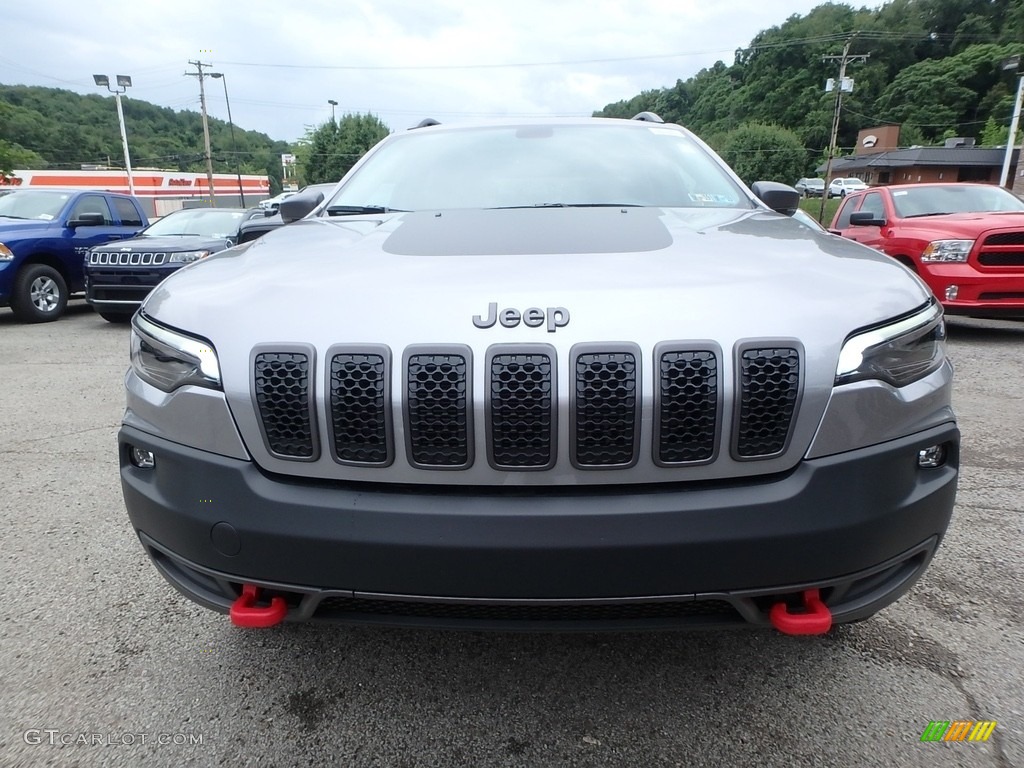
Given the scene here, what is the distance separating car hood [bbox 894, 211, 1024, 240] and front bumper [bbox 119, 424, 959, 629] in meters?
6.38

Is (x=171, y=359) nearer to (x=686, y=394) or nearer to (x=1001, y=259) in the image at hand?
(x=686, y=394)

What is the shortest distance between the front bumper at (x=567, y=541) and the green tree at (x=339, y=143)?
61.3 m

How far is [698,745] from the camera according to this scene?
1.60 m

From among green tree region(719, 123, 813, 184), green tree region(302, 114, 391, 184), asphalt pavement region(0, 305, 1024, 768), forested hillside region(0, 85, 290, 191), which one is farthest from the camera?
green tree region(719, 123, 813, 184)

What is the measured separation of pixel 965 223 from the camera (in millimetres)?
6582

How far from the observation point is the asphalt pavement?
160 cm

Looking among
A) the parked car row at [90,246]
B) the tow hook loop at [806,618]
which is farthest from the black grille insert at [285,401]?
the parked car row at [90,246]

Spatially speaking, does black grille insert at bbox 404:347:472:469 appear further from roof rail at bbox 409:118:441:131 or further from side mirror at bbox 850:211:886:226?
side mirror at bbox 850:211:886:226

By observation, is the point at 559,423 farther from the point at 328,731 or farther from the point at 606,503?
the point at 328,731

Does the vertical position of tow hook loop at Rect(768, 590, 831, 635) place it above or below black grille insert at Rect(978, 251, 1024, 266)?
below

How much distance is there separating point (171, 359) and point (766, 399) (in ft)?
4.23

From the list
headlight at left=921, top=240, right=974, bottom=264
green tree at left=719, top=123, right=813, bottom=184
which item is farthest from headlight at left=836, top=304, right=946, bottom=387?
green tree at left=719, top=123, right=813, bottom=184

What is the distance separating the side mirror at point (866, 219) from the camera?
295 inches

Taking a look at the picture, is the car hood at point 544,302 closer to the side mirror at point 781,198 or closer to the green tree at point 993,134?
the side mirror at point 781,198
